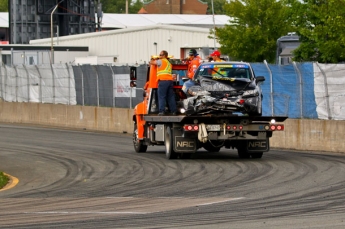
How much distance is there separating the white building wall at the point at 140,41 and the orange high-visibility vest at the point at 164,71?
138 ft

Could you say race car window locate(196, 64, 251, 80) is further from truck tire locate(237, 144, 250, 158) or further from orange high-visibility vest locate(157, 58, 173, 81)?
truck tire locate(237, 144, 250, 158)

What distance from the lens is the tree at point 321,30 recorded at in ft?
104

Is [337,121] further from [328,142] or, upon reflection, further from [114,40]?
[114,40]

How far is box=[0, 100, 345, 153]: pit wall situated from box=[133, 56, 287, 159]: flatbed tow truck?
3.12 metres

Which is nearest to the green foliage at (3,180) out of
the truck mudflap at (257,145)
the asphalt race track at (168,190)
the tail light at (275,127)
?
the asphalt race track at (168,190)

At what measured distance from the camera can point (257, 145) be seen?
20.2 metres

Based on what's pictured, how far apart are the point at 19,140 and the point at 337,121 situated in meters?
10.6

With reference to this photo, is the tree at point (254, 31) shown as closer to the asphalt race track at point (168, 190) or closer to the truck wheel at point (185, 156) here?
the asphalt race track at point (168, 190)

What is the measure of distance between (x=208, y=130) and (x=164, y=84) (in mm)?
2000

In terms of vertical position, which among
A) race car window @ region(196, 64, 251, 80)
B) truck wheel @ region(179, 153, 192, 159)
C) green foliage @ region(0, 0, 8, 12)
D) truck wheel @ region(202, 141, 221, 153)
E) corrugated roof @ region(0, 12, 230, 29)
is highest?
green foliage @ region(0, 0, 8, 12)

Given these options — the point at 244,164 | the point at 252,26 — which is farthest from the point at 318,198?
the point at 252,26

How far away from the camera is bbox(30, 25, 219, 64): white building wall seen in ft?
214

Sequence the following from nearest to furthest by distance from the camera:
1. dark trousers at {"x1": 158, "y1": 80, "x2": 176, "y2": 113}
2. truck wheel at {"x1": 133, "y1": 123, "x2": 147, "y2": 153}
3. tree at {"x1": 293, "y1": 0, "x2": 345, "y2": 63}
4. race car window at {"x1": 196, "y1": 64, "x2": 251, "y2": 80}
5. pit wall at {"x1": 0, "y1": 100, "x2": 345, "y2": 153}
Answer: race car window at {"x1": 196, "y1": 64, "x2": 251, "y2": 80} < dark trousers at {"x1": 158, "y1": 80, "x2": 176, "y2": 113} < truck wheel at {"x1": 133, "y1": 123, "x2": 147, "y2": 153} < pit wall at {"x1": 0, "y1": 100, "x2": 345, "y2": 153} < tree at {"x1": 293, "y1": 0, "x2": 345, "y2": 63}

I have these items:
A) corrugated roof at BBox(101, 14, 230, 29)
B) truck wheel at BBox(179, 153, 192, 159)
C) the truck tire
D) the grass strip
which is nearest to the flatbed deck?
the truck tire
